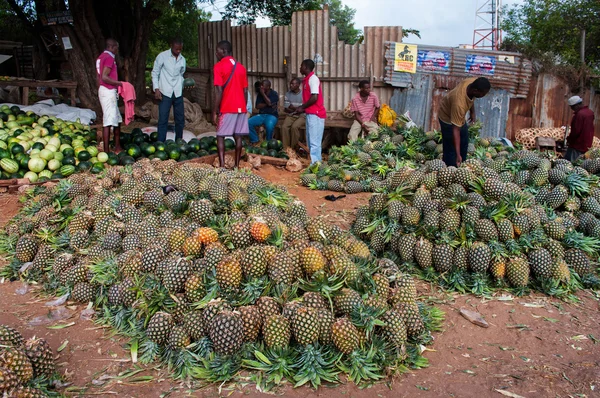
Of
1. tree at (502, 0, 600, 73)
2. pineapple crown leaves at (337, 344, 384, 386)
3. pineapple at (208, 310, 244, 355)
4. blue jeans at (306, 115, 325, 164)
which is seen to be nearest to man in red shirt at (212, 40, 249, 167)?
blue jeans at (306, 115, 325, 164)

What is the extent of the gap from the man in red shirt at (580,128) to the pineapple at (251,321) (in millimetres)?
8782

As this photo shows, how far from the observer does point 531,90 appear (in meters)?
11.4

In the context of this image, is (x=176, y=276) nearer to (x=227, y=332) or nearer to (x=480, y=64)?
(x=227, y=332)

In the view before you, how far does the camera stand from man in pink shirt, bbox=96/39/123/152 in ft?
29.7

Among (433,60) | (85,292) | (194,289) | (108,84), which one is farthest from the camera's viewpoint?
(433,60)

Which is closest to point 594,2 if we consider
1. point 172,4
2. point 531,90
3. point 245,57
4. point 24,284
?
point 531,90

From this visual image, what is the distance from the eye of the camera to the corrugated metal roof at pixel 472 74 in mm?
11203

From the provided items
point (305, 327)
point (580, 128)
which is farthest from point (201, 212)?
point (580, 128)

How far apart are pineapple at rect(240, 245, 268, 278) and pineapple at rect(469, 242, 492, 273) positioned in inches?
95.1

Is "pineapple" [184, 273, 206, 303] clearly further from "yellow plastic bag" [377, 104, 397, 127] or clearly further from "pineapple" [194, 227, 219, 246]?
"yellow plastic bag" [377, 104, 397, 127]

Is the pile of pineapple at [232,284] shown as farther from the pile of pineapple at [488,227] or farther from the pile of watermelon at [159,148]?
the pile of watermelon at [159,148]

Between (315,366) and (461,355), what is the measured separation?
129 centimetres

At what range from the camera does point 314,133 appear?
1052cm

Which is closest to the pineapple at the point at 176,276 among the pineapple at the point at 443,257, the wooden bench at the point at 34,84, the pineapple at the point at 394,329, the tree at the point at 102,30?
the pineapple at the point at 394,329
